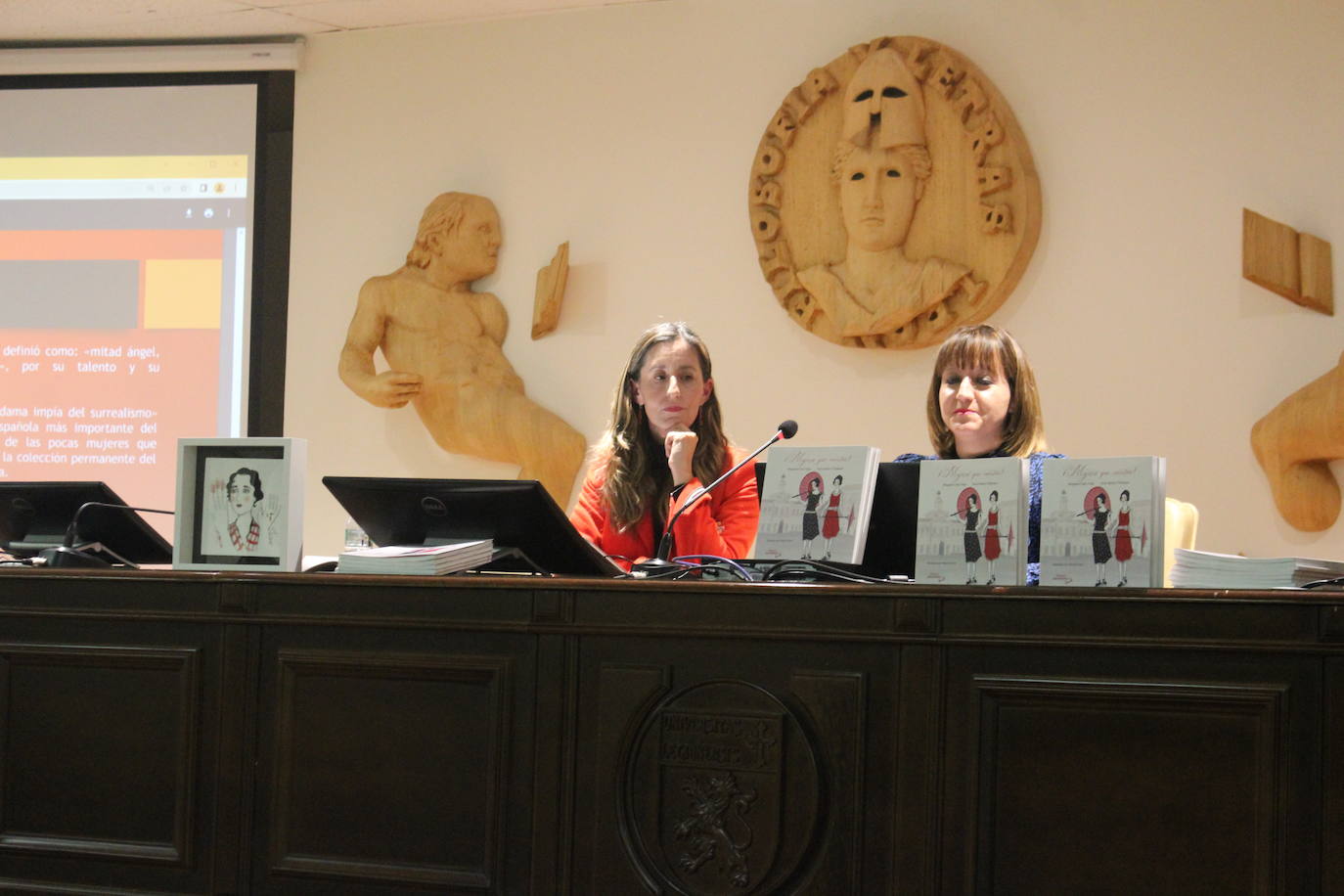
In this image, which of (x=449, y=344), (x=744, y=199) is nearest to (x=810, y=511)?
(x=744, y=199)

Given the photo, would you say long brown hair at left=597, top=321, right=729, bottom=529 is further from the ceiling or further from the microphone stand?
the ceiling

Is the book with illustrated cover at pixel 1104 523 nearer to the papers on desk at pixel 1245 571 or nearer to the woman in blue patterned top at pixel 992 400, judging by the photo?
the papers on desk at pixel 1245 571

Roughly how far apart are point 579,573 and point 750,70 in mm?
2180

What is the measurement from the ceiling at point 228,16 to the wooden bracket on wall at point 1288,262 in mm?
1851

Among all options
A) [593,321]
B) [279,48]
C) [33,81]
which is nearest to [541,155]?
[593,321]

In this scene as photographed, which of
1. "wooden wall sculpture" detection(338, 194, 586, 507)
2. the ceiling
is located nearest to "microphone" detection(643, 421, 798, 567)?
"wooden wall sculpture" detection(338, 194, 586, 507)

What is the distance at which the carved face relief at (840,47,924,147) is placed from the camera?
378 centimetres

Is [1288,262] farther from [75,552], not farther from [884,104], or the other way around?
[75,552]

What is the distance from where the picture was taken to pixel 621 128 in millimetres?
4227

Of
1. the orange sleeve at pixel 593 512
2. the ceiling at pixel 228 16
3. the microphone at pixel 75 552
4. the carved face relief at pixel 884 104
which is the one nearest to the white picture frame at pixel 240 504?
the microphone at pixel 75 552

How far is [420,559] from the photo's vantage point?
2207 millimetres

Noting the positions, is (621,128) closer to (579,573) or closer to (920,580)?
(579,573)

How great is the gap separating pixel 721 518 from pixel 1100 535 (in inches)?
40.1

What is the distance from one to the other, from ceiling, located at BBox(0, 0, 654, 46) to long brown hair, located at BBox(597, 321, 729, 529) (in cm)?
164
